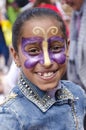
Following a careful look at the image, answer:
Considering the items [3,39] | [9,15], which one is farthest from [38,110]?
[3,39]

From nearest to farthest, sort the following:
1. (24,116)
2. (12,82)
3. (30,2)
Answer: (24,116) < (12,82) < (30,2)

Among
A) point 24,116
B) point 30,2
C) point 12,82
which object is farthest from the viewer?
point 30,2

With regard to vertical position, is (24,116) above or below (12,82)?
above

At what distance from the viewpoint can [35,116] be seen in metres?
1.81

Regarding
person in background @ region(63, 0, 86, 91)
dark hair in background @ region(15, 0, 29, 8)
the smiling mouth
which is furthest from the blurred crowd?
the smiling mouth

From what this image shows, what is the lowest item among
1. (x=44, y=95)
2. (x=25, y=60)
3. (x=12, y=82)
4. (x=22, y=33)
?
(x=12, y=82)

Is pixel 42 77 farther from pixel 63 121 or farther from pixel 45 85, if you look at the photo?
pixel 63 121

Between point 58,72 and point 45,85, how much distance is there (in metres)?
0.08

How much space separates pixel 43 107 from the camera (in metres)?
1.85

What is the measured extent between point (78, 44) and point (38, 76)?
1.47m

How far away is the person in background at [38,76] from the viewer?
1794 mm

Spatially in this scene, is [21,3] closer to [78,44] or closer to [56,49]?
[78,44]

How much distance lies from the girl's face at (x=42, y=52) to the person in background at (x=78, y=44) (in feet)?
4.43

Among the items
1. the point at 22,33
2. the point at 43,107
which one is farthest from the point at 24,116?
the point at 22,33
